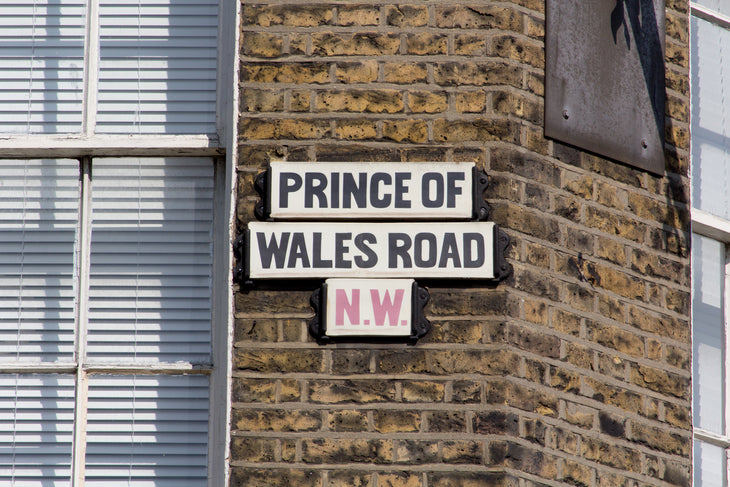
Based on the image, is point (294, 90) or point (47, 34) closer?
point (294, 90)

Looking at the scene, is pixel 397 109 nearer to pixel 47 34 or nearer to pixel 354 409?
pixel 354 409

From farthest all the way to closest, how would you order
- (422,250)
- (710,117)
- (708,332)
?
(710,117), (708,332), (422,250)

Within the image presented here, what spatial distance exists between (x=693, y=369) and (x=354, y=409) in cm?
166

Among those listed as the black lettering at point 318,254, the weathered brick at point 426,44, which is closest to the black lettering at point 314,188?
the black lettering at point 318,254

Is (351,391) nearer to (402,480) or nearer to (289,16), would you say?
(402,480)

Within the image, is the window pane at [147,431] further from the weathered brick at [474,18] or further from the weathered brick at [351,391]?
the weathered brick at [474,18]

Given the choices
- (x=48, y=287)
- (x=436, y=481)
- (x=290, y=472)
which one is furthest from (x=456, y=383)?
(x=48, y=287)

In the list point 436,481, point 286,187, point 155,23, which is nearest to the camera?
point 436,481

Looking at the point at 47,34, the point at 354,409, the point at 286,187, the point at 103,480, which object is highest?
the point at 47,34

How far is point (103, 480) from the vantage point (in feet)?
13.9

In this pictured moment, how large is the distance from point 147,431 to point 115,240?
0.73 metres

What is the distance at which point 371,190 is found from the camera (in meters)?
4.16

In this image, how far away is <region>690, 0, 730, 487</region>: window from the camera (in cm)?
483

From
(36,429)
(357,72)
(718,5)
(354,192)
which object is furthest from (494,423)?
(718,5)
